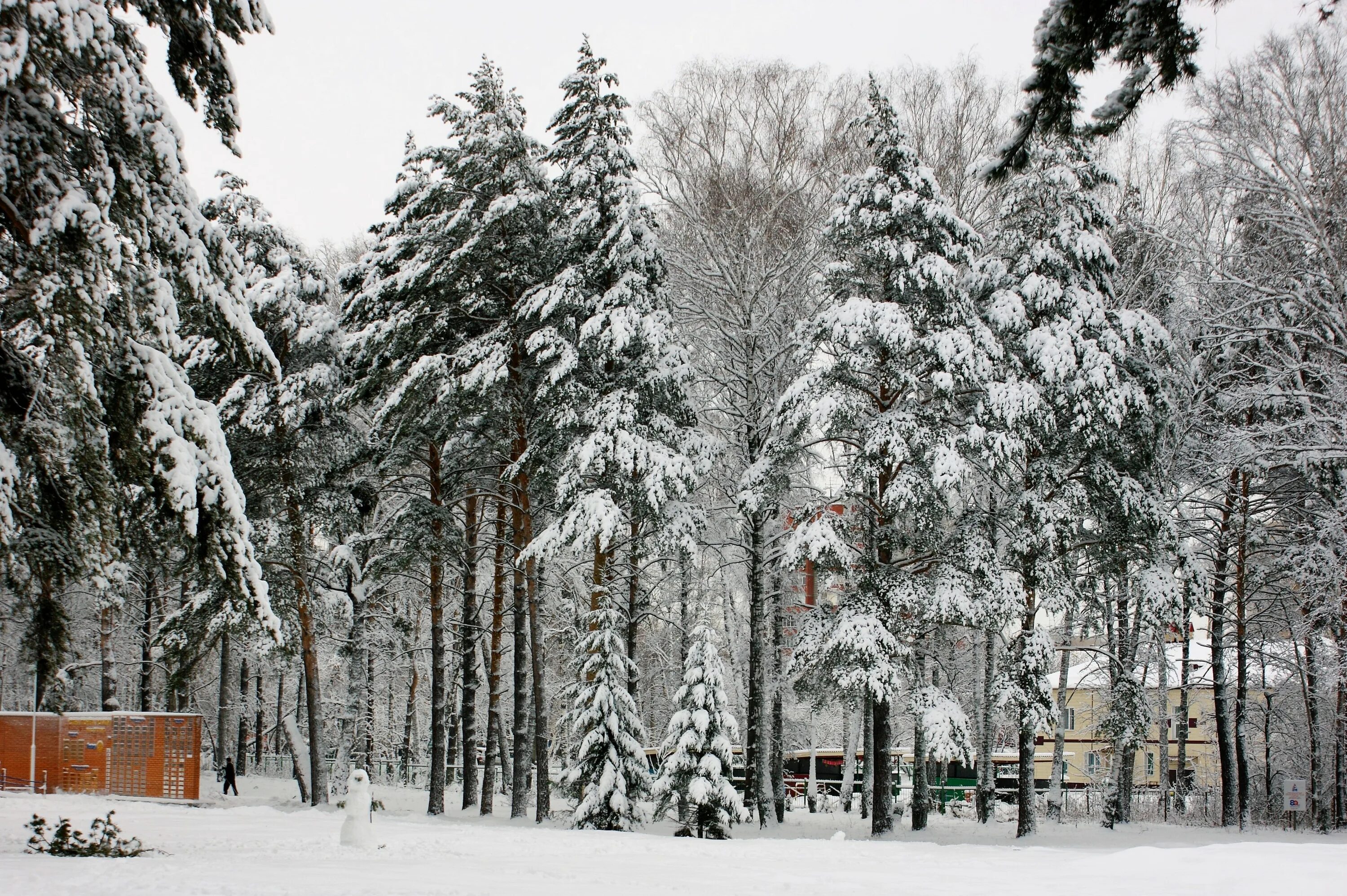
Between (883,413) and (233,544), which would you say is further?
(883,413)

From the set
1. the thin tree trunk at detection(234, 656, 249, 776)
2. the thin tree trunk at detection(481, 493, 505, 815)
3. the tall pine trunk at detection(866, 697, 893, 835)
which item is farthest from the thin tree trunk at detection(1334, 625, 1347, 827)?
the thin tree trunk at detection(234, 656, 249, 776)

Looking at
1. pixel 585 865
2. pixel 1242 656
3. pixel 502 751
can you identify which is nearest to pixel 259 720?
pixel 502 751

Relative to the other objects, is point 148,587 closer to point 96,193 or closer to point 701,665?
point 701,665

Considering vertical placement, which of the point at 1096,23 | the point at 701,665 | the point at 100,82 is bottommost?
the point at 701,665

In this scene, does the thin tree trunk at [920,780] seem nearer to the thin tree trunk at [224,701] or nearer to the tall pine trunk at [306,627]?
the tall pine trunk at [306,627]

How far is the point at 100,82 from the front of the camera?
310 inches

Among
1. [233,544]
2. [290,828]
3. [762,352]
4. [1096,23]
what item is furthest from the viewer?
[762,352]

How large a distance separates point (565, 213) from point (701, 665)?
9.18 metres

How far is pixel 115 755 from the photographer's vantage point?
840 inches

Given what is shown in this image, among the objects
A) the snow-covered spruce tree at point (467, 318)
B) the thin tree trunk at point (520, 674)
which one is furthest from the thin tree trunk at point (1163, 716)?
the snow-covered spruce tree at point (467, 318)

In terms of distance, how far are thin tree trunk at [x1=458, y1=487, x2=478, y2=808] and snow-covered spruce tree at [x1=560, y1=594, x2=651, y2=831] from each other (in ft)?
13.2

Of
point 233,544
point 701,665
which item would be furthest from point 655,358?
point 233,544

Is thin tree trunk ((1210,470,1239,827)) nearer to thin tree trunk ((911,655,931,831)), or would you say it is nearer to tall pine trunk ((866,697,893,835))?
thin tree trunk ((911,655,931,831))

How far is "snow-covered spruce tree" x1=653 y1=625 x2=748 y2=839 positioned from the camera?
17297 millimetres
